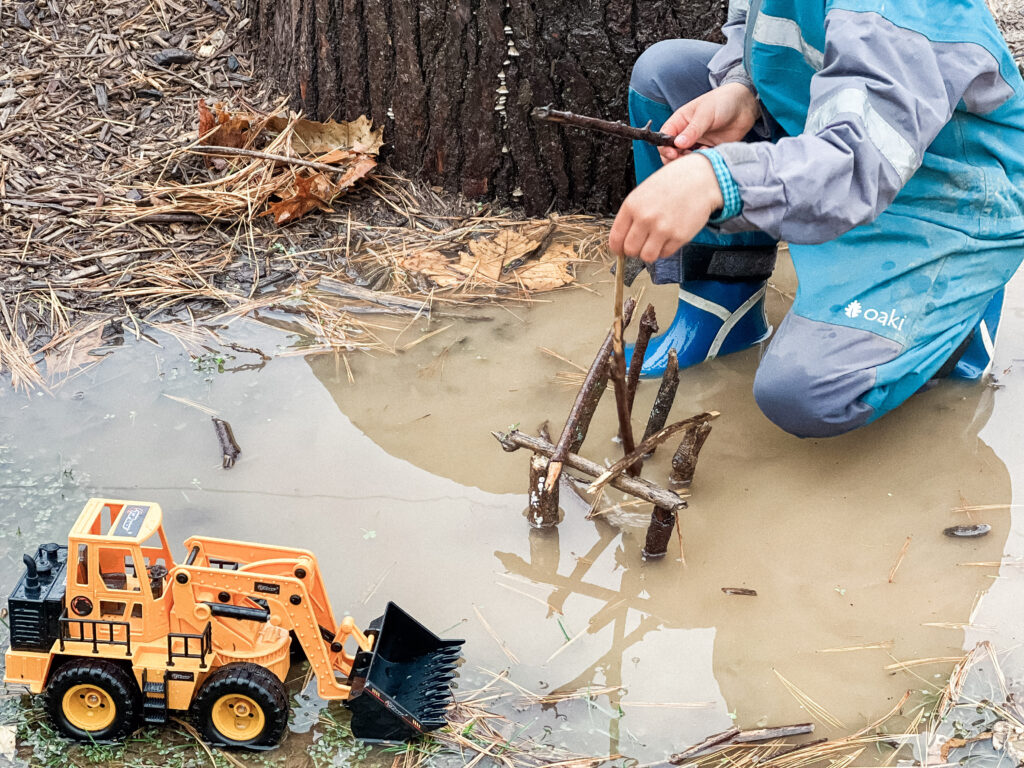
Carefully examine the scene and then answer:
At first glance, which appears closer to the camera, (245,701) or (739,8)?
(245,701)

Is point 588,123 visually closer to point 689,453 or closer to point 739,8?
point 689,453

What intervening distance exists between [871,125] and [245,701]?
1.70m

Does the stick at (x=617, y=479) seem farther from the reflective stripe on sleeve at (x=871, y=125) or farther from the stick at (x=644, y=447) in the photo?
the reflective stripe on sleeve at (x=871, y=125)

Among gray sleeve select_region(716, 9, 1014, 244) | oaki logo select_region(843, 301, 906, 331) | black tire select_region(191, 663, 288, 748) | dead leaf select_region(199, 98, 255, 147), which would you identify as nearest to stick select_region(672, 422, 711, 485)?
oaki logo select_region(843, 301, 906, 331)

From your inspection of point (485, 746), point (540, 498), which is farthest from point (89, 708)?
point (540, 498)

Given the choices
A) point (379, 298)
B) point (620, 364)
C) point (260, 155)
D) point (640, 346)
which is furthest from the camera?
point (260, 155)

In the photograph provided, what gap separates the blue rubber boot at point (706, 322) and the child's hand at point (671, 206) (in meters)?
1.05

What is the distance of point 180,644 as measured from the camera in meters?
1.95

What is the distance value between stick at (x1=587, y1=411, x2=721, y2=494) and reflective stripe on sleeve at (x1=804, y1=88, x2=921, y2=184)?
27.5 inches

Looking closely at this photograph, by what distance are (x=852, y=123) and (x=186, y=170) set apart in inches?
104

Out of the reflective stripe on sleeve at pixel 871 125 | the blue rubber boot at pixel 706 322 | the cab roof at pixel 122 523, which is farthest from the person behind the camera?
the blue rubber boot at pixel 706 322

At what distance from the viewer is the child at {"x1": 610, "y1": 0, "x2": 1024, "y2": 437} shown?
1.97 metres

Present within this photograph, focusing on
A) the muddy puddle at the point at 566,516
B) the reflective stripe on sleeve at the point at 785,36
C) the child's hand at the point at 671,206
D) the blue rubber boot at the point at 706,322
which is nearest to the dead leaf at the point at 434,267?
the muddy puddle at the point at 566,516

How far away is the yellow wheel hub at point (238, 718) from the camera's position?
Result: 1.97m
